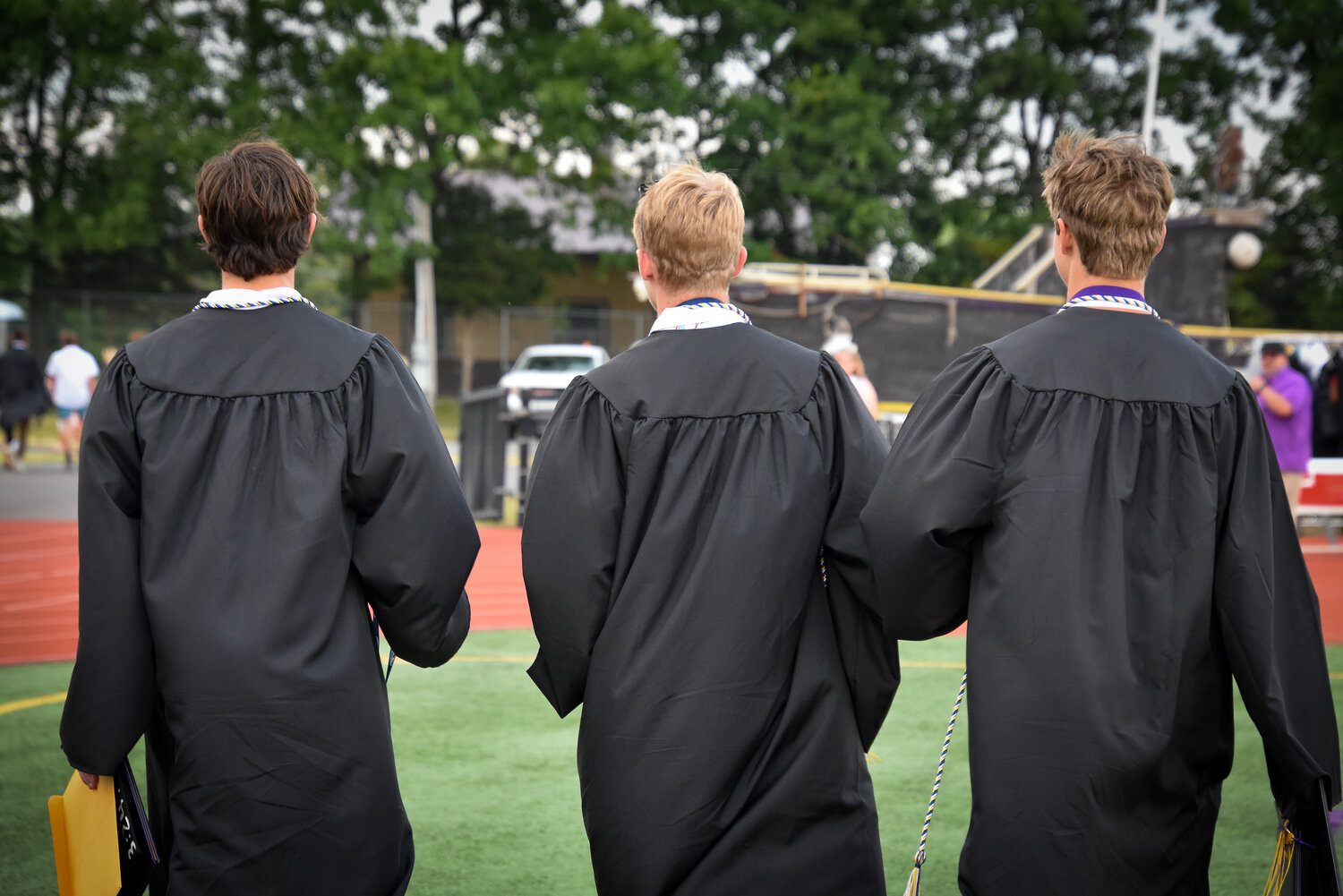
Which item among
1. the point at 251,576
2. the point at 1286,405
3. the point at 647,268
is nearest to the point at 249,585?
the point at 251,576

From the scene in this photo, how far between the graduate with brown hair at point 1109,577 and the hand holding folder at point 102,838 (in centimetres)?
158

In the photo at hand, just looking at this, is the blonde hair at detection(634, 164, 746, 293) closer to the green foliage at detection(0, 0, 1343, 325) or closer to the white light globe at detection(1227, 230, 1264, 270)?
the white light globe at detection(1227, 230, 1264, 270)

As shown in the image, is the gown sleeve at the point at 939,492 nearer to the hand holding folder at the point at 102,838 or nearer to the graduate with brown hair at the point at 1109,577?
the graduate with brown hair at the point at 1109,577

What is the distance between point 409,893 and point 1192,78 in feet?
100

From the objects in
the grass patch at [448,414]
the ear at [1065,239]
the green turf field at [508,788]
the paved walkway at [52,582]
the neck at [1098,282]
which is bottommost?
the grass patch at [448,414]

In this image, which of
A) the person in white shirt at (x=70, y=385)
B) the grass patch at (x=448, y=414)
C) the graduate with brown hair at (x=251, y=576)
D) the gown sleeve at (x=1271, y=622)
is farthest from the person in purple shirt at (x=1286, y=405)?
the grass patch at (x=448, y=414)

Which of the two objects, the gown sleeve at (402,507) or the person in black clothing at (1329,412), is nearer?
the gown sleeve at (402,507)

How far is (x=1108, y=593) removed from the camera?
7.20 ft

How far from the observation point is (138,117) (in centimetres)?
2558

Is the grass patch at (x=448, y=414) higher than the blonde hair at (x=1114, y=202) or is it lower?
lower

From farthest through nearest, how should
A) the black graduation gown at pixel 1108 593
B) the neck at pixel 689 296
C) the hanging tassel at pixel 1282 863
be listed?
the neck at pixel 689 296 < the hanging tassel at pixel 1282 863 < the black graduation gown at pixel 1108 593

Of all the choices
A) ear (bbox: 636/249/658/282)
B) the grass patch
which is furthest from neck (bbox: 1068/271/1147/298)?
the grass patch

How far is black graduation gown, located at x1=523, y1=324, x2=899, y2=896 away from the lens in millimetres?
2336

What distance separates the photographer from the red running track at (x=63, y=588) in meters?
7.23
